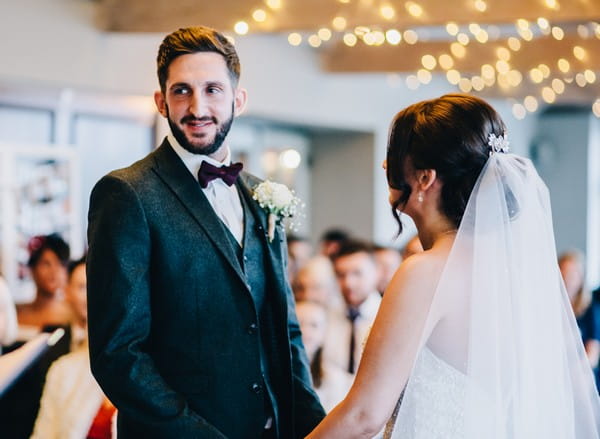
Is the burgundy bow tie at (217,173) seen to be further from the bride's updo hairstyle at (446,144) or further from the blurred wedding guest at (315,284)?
the blurred wedding guest at (315,284)

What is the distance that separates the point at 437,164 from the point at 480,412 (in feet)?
1.98

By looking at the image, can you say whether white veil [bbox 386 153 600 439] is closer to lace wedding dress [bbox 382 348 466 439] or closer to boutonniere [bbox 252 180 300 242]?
lace wedding dress [bbox 382 348 466 439]

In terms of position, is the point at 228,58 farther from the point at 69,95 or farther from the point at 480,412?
the point at 69,95

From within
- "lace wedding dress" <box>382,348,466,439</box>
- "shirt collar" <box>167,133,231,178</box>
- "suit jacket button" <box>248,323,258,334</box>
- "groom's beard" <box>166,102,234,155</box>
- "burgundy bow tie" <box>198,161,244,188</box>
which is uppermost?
"groom's beard" <box>166,102,234,155</box>

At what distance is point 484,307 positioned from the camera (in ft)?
7.11

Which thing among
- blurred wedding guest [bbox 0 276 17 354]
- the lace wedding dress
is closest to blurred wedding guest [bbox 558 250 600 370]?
blurred wedding guest [bbox 0 276 17 354]

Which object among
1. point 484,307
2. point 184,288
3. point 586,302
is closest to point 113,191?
point 184,288

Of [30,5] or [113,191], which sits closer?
[113,191]

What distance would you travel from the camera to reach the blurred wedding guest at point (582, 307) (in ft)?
20.1

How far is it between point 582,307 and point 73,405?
424 centimetres

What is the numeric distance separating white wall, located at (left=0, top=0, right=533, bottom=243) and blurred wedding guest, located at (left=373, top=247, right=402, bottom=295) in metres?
1.67

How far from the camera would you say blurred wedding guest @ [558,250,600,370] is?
613cm

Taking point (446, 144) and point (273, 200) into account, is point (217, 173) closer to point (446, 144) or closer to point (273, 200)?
point (273, 200)

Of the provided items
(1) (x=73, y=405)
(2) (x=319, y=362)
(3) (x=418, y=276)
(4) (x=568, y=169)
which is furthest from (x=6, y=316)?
(4) (x=568, y=169)
